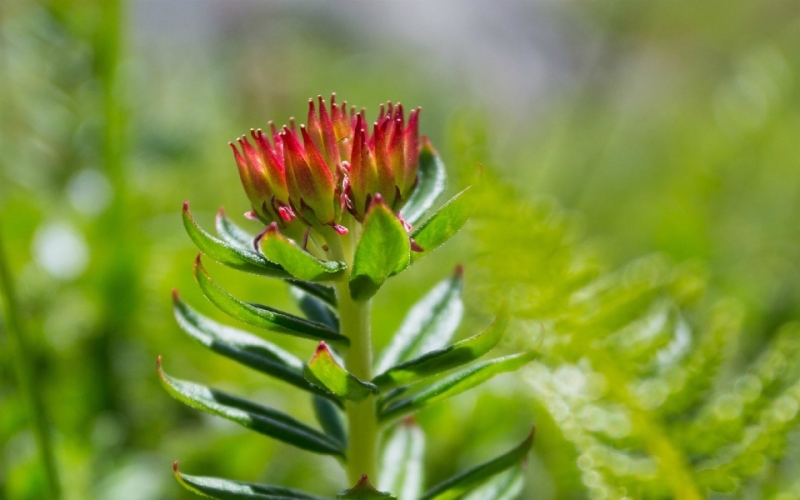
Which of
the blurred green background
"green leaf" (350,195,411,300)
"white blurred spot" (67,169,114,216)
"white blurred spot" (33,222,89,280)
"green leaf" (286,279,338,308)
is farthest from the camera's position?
"white blurred spot" (67,169,114,216)

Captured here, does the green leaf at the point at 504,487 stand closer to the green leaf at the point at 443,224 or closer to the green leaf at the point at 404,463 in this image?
the green leaf at the point at 404,463

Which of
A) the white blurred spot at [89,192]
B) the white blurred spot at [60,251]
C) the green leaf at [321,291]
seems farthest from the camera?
the white blurred spot at [89,192]

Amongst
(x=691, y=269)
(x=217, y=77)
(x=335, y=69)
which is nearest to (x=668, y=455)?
(x=691, y=269)

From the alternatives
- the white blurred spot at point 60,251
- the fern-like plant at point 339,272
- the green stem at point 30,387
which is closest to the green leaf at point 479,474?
the fern-like plant at point 339,272

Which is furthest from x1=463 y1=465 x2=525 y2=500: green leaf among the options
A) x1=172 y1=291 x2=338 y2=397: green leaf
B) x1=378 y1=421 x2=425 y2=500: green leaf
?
x1=172 y1=291 x2=338 y2=397: green leaf

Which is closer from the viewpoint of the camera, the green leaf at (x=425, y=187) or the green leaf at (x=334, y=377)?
the green leaf at (x=334, y=377)

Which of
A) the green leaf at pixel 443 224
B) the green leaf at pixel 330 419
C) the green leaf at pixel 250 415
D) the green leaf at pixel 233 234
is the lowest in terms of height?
the green leaf at pixel 250 415

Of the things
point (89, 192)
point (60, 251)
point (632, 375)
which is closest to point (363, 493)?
point (632, 375)

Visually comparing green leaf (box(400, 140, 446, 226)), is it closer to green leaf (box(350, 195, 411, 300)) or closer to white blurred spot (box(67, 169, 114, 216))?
green leaf (box(350, 195, 411, 300))

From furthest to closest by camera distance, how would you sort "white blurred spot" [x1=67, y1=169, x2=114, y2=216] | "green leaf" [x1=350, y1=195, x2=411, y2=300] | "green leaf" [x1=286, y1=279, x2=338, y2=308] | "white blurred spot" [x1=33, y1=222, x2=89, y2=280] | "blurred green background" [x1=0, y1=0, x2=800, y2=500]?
"white blurred spot" [x1=67, y1=169, x2=114, y2=216] → "white blurred spot" [x1=33, y1=222, x2=89, y2=280] → "blurred green background" [x1=0, y1=0, x2=800, y2=500] → "green leaf" [x1=286, y1=279, x2=338, y2=308] → "green leaf" [x1=350, y1=195, x2=411, y2=300]
